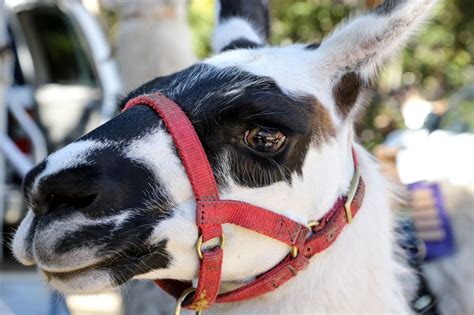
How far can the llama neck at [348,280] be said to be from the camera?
7.93ft

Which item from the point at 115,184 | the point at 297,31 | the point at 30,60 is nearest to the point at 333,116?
the point at 115,184

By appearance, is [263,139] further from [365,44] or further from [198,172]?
[365,44]

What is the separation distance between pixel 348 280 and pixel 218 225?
57cm

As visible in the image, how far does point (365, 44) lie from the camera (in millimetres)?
2506

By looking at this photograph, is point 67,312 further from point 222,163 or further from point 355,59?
point 355,59

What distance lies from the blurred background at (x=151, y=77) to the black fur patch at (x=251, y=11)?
46cm

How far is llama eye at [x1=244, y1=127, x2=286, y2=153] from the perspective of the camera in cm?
228

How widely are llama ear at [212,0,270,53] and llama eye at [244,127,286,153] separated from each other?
0.89 meters

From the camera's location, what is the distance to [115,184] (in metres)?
2.04

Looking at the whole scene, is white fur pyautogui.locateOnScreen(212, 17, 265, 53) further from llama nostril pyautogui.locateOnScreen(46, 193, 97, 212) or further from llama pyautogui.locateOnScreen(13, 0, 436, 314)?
llama nostril pyautogui.locateOnScreen(46, 193, 97, 212)

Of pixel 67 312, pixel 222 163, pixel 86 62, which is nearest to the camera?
pixel 222 163

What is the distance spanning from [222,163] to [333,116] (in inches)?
20.5

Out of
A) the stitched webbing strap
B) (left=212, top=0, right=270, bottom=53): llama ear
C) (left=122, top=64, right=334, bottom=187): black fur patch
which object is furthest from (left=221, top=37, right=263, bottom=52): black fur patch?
the stitched webbing strap

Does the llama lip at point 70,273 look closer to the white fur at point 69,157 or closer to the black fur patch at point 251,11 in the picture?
the white fur at point 69,157
